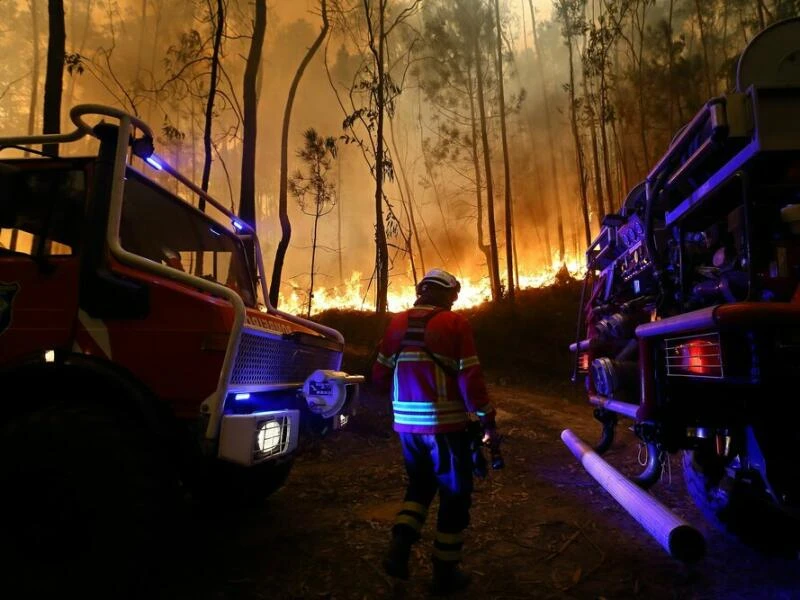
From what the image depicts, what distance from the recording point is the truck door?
8.67 feet

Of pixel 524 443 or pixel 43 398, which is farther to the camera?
pixel 524 443

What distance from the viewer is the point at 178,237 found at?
3.70 metres

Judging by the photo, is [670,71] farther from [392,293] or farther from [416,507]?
[416,507]

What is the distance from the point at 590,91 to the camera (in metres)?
21.0

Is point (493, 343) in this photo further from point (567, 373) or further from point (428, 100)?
point (428, 100)

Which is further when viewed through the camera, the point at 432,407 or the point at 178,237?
the point at 178,237

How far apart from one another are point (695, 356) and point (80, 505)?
3239 mm

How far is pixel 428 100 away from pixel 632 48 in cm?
915

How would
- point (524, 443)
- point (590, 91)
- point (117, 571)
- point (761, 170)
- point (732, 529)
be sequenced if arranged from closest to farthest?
point (117, 571), point (761, 170), point (732, 529), point (524, 443), point (590, 91)

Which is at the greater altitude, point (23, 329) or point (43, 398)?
point (23, 329)

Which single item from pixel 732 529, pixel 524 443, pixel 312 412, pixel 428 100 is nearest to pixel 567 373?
pixel 524 443

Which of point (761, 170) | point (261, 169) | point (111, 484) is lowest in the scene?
point (111, 484)

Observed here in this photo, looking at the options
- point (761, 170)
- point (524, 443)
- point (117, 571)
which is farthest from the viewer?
point (524, 443)

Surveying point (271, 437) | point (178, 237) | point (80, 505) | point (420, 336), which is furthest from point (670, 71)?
point (80, 505)
